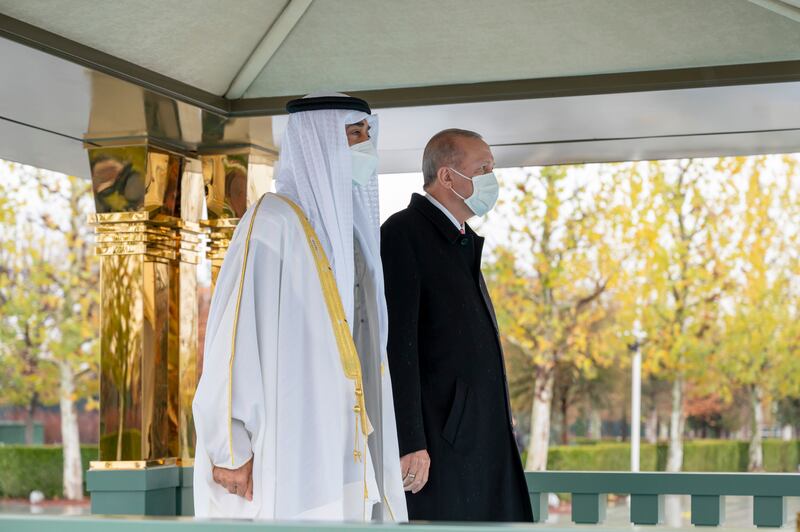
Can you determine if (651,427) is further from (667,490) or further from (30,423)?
(667,490)

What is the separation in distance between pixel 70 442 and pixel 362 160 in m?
18.3

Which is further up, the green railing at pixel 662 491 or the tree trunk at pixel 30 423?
the green railing at pixel 662 491

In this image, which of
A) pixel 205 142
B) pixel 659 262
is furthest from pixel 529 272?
pixel 205 142

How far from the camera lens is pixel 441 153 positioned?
3834 mm

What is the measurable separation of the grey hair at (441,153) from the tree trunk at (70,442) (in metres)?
17.5

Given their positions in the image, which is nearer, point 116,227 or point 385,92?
point 385,92

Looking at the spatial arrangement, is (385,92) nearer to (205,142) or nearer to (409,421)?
(205,142)

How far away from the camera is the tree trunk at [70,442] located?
2020cm

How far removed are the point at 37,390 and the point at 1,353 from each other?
3.71ft

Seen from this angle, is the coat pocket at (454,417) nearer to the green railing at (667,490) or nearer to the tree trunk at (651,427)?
the green railing at (667,490)

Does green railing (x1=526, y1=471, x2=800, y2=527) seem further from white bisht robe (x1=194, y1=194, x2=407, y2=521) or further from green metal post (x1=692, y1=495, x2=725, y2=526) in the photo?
white bisht robe (x1=194, y1=194, x2=407, y2=521)

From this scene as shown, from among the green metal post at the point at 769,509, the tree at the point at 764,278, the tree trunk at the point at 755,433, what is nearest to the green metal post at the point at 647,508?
the green metal post at the point at 769,509

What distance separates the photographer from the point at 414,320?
11.6ft

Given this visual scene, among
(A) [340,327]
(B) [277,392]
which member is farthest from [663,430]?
(B) [277,392]
